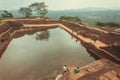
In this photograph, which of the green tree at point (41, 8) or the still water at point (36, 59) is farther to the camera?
the green tree at point (41, 8)

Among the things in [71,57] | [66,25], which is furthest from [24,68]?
[66,25]

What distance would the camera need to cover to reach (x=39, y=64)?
17.1 m

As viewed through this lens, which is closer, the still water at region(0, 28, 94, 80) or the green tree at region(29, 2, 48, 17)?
the still water at region(0, 28, 94, 80)

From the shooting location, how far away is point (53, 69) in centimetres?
1575

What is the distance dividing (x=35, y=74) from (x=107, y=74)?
21.5 feet

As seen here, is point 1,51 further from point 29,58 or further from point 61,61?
point 61,61

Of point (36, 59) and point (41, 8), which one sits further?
point (41, 8)

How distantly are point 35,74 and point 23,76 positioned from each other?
1117mm

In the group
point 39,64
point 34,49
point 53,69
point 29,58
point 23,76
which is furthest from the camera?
point 34,49

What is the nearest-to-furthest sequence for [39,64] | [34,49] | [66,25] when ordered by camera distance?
1. [39,64]
2. [34,49]
3. [66,25]

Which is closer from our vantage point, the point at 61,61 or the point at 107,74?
the point at 107,74

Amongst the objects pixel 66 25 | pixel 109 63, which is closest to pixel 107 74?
pixel 109 63

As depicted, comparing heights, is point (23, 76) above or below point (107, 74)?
below

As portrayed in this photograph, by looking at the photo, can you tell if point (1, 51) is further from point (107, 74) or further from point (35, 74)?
point (107, 74)
